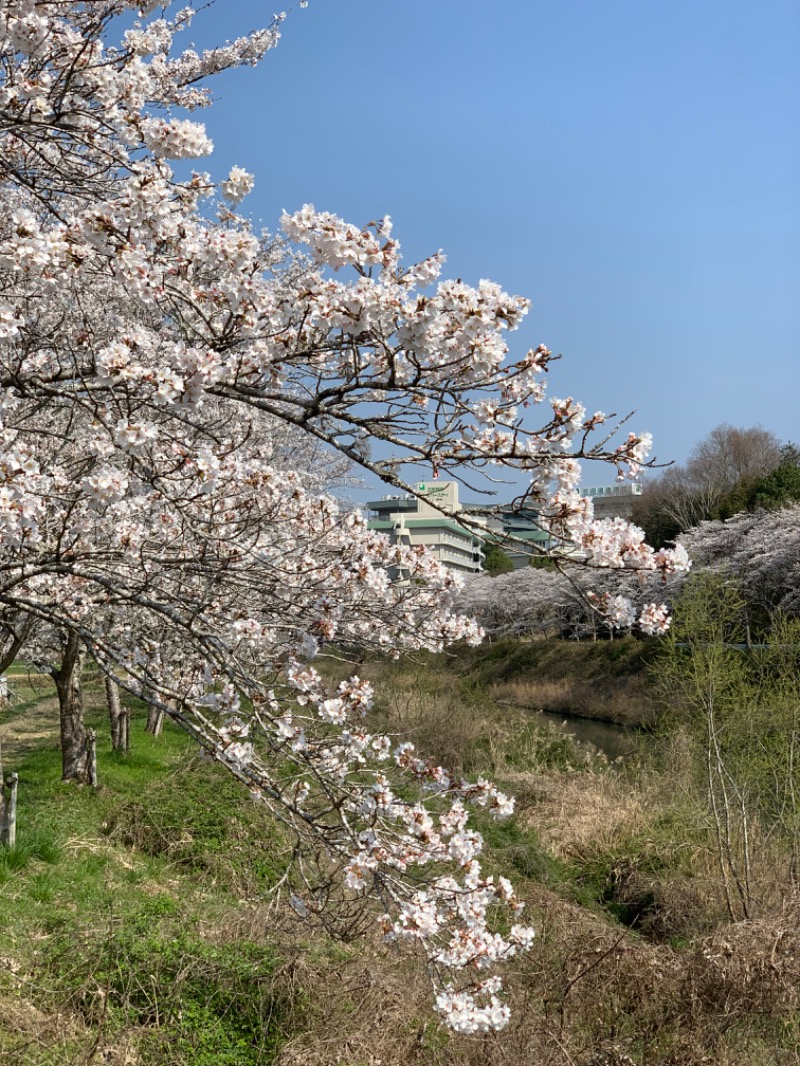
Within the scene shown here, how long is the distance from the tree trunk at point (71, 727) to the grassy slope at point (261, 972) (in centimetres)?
90

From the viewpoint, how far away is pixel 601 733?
2125 cm

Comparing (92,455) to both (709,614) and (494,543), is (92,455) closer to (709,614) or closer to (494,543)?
(494,543)

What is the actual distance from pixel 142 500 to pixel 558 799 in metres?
9.43

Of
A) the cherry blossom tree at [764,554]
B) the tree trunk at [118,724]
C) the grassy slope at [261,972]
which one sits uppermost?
the cherry blossom tree at [764,554]

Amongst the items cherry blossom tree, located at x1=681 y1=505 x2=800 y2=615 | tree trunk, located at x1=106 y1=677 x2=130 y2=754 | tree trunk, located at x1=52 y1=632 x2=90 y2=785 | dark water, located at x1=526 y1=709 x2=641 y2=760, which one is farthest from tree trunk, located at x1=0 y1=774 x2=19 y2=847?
cherry blossom tree, located at x1=681 y1=505 x2=800 y2=615

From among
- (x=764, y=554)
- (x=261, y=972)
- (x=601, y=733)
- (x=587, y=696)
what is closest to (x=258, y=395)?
(x=261, y=972)

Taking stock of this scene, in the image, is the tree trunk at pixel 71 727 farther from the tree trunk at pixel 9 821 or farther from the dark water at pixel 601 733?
the dark water at pixel 601 733

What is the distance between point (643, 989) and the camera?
5348 millimetres

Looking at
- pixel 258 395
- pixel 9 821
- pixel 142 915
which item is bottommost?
pixel 142 915

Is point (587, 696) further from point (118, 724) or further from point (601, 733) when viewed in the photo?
point (118, 724)

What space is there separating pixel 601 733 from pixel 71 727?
1457 cm

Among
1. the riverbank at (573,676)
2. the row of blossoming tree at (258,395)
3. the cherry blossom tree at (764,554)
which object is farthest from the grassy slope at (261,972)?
the cherry blossom tree at (764,554)

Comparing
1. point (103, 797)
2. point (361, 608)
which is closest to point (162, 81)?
point (361, 608)

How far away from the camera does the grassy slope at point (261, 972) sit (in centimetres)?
452
